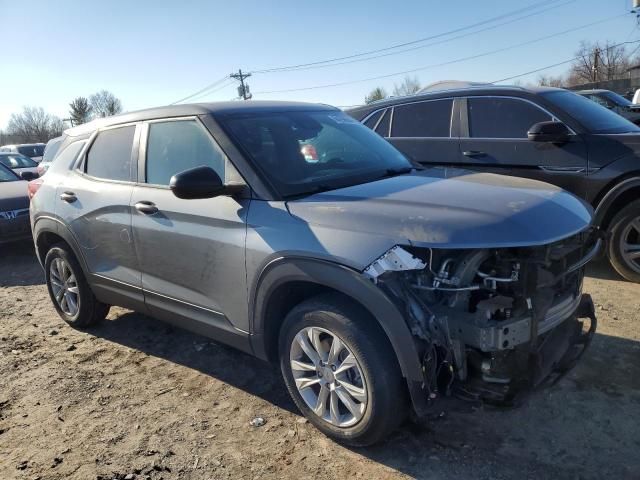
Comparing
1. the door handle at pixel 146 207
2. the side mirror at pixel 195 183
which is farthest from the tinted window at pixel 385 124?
the side mirror at pixel 195 183

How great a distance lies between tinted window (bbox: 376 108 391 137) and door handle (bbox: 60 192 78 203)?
364 cm

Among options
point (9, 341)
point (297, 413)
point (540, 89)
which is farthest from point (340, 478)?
point (540, 89)

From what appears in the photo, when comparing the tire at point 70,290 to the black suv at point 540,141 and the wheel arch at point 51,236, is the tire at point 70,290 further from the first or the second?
the black suv at point 540,141

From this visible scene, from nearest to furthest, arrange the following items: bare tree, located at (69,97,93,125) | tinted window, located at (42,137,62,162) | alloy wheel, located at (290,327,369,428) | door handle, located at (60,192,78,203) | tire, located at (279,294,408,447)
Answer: tire, located at (279,294,408,447)
alloy wheel, located at (290,327,369,428)
door handle, located at (60,192,78,203)
tinted window, located at (42,137,62,162)
bare tree, located at (69,97,93,125)

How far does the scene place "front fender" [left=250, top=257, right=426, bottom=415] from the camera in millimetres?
2494

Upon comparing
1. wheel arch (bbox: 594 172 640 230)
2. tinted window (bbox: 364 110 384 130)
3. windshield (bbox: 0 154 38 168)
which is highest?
tinted window (bbox: 364 110 384 130)

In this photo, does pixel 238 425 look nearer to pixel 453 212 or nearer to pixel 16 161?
pixel 453 212

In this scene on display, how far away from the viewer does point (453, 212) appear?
2.62m

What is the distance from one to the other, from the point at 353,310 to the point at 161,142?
2.00 meters

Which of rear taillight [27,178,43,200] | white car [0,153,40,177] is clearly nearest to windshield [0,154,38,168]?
white car [0,153,40,177]

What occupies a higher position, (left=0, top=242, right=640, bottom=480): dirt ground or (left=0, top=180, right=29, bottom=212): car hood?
(left=0, top=180, right=29, bottom=212): car hood

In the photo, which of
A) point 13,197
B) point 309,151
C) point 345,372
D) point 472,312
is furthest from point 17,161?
point 472,312

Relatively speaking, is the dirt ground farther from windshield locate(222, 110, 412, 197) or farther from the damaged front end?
windshield locate(222, 110, 412, 197)

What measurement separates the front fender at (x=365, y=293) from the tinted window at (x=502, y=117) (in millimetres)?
3782
